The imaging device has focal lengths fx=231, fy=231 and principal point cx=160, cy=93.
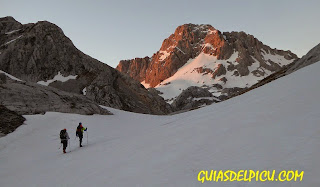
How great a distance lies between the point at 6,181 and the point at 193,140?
9.69 m

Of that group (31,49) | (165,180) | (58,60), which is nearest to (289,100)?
(165,180)

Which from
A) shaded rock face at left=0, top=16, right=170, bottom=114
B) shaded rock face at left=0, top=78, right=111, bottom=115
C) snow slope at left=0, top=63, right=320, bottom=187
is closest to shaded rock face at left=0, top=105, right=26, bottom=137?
shaded rock face at left=0, top=78, right=111, bottom=115

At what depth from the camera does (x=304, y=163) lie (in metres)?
5.28

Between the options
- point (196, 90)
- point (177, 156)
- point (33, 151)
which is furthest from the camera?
point (196, 90)

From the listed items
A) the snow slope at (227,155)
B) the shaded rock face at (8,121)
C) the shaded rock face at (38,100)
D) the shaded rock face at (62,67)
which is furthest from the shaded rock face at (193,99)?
the snow slope at (227,155)

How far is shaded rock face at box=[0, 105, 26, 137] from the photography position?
2252 centimetres

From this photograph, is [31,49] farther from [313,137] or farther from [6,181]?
[313,137]

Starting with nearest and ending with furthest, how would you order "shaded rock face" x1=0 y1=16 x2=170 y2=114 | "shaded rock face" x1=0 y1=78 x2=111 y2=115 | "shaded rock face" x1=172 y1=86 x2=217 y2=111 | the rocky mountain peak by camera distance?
"shaded rock face" x1=0 y1=78 x2=111 y2=115, "shaded rock face" x1=0 y1=16 x2=170 y2=114, "shaded rock face" x1=172 y1=86 x2=217 y2=111, the rocky mountain peak

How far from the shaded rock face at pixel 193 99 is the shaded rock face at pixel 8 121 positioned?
59160 mm

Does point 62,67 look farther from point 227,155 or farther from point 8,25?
point 227,155

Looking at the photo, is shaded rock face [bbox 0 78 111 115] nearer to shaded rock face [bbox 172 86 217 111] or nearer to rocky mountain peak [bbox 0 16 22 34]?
shaded rock face [bbox 172 86 217 111]

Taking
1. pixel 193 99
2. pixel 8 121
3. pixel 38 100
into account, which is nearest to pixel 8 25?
pixel 38 100

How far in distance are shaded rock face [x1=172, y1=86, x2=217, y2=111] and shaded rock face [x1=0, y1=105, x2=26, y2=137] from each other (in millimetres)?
59160

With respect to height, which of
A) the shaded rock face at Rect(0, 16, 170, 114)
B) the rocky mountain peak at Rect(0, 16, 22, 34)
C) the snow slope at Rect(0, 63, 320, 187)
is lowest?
the snow slope at Rect(0, 63, 320, 187)
